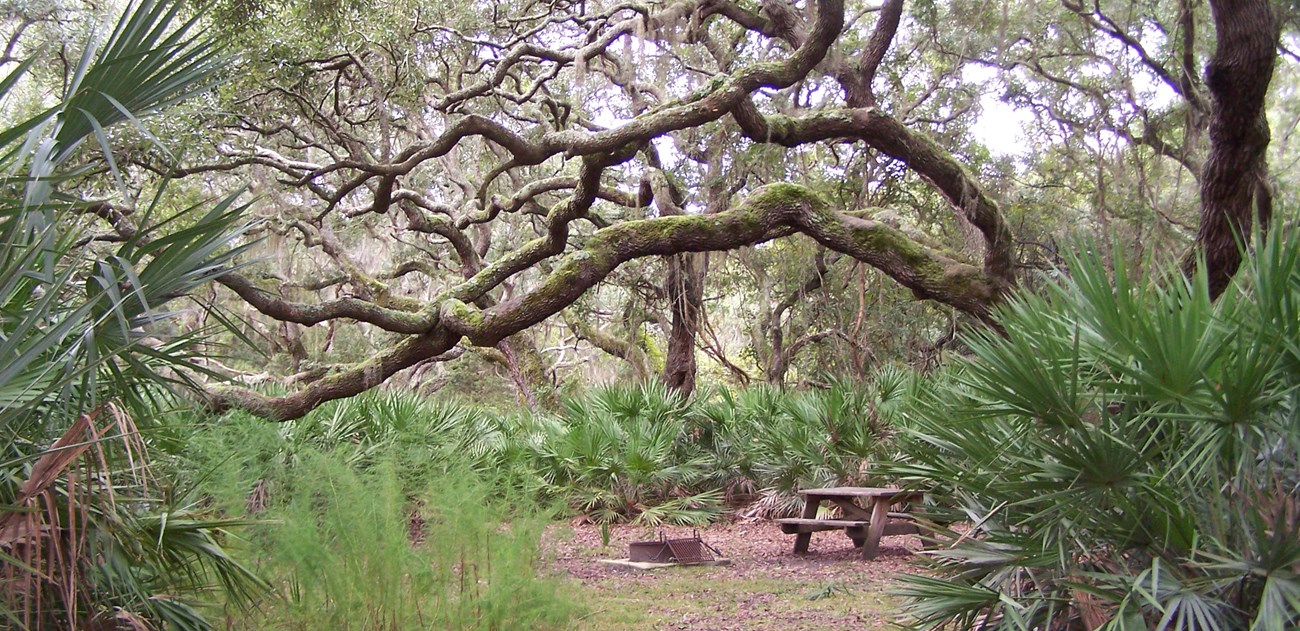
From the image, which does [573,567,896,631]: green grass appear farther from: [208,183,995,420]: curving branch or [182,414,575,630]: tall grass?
[208,183,995,420]: curving branch

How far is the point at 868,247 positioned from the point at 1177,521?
186 inches

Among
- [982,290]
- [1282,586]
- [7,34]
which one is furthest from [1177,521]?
[7,34]

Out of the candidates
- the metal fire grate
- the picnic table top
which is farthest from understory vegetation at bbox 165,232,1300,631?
the picnic table top

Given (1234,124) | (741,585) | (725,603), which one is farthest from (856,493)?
(1234,124)

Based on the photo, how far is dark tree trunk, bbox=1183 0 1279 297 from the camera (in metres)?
6.50

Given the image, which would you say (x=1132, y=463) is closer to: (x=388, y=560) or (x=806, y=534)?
(x=388, y=560)

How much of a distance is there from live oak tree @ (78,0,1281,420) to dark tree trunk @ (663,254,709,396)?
0.04 metres

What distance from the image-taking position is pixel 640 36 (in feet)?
37.6

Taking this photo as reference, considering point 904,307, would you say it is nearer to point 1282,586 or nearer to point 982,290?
point 982,290

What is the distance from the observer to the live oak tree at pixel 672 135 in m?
7.86

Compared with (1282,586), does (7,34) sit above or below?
above

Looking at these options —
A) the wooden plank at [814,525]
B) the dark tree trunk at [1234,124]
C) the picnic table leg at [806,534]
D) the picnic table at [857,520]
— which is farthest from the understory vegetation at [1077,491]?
the picnic table leg at [806,534]

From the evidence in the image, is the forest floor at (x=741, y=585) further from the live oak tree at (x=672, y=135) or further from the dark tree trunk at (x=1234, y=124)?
the dark tree trunk at (x=1234, y=124)

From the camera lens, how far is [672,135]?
13.6 metres
